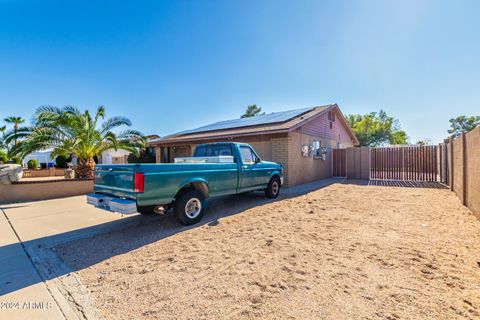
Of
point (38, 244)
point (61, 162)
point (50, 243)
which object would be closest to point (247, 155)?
point (50, 243)

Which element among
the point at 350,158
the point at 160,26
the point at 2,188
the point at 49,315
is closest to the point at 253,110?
the point at 350,158

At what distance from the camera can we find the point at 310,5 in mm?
9320

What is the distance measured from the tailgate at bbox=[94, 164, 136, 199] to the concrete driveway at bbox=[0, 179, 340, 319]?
104cm

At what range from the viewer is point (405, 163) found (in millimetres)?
13383

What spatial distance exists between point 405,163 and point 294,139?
25.0 feet

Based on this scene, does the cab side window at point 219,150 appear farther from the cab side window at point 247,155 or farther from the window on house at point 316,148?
the window on house at point 316,148

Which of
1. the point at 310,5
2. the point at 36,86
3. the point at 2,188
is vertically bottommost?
the point at 2,188

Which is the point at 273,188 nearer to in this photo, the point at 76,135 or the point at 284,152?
the point at 284,152

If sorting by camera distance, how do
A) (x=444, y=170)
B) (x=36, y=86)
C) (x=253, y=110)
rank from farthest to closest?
(x=253, y=110) < (x=36, y=86) < (x=444, y=170)

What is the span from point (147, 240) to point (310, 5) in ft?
35.7

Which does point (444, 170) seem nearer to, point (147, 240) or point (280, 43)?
point (280, 43)

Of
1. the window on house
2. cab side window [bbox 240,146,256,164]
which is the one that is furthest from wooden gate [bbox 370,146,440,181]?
cab side window [bbox 240,146,256,164]

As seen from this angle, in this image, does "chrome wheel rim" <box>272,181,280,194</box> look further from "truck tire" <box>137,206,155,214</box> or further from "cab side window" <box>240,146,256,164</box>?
"truck tire" <box>137,206,155,214</box>

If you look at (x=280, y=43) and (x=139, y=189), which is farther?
(x=280, y=43)
